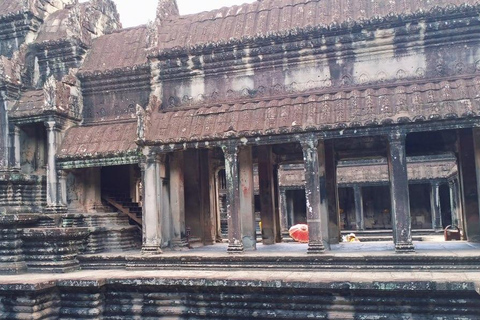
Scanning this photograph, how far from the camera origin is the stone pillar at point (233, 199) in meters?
9.80

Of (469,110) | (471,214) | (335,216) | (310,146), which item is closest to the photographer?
(469,110)

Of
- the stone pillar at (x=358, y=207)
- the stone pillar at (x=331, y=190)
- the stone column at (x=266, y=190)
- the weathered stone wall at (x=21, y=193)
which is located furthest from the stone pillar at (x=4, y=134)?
the stone pillar at (x=358, y=207)

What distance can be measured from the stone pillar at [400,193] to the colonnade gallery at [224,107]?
26 millimetres

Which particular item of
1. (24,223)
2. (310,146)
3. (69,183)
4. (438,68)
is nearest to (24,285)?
(24,223)

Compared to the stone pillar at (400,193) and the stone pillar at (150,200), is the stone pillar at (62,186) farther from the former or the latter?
the stone pillar at (400,193)

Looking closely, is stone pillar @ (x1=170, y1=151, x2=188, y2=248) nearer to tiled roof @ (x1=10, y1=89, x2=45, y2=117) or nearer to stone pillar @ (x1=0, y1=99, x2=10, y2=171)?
tiled roof @ (x1=10, y1=89, x2=45, y2=117)

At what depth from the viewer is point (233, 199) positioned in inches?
392

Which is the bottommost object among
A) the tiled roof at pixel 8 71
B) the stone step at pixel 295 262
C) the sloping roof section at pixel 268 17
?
the stone step at pixel 295 262

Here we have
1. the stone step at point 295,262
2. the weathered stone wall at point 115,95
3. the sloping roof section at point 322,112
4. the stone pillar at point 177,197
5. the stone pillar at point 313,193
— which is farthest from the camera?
the weathered stone wall at point 115,95

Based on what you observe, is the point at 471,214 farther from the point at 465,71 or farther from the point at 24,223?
the point at 24,223

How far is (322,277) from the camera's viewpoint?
24.9 feet

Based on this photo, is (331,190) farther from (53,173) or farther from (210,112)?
(53,173)

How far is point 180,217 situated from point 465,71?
23.4ft

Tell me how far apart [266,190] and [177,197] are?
2692 millimetres
